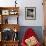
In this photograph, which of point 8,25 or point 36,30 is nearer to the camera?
point 8,25

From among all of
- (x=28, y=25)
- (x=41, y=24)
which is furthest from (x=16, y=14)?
(x=41, y=24)

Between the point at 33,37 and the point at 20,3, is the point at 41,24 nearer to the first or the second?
the point at 33,37

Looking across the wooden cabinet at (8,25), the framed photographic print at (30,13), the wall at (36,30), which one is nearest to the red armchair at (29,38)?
the wall at (36,30)

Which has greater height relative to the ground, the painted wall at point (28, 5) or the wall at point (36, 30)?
the painted wall at point (28, 5)

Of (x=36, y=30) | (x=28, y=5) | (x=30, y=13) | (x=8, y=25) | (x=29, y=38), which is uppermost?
(x=28, y=5)

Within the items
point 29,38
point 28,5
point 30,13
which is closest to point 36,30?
point 29,38

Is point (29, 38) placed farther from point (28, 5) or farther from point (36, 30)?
point (28, 5)

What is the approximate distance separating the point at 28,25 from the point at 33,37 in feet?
1.99

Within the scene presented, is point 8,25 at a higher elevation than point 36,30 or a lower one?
higher

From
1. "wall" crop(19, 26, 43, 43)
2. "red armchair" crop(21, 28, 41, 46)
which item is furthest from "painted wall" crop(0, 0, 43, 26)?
"red armchair" crop(21, 28, 41, 46)

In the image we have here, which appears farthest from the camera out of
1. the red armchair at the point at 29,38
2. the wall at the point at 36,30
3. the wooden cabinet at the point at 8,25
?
the wall at the point at 36,30

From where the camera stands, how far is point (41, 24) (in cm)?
614

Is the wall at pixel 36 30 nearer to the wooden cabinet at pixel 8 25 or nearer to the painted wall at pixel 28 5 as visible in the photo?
the painted wall at pixel 28 5

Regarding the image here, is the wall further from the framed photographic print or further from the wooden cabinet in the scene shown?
the framed photographic print
